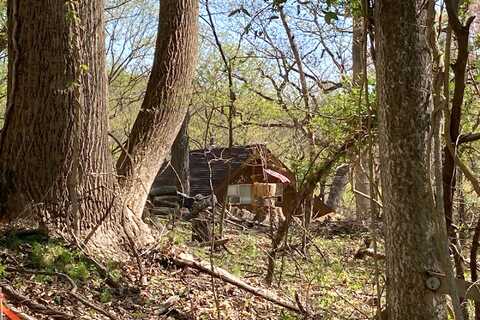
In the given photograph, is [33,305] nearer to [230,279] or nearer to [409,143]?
[230,279]

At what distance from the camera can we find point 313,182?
646cm

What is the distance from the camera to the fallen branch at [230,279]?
554cm

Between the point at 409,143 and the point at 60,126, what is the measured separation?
2.92 meters

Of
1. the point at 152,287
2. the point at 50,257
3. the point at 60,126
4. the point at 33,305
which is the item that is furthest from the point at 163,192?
the point at 33,305

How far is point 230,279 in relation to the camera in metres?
5.66

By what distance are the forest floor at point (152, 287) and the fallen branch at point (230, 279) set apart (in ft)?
0.15

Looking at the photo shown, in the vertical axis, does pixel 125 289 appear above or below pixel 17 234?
below

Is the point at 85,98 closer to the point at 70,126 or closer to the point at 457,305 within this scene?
the point at 70,126

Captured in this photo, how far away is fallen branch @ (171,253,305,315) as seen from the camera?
5.54 meters

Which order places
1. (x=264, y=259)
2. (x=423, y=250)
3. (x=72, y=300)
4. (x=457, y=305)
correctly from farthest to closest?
(x=264, y=259) → (x=72, y=300) → (x=423, y=250) → (x=457, y=305)

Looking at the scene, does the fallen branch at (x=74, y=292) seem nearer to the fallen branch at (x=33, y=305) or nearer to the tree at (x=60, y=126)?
the fallen branch at (x=33, y=305)

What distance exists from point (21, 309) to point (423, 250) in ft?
8.00

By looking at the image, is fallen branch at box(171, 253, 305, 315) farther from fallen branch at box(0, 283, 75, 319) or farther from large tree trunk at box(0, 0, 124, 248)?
fallen branch at box(0, 283, 75, 319)

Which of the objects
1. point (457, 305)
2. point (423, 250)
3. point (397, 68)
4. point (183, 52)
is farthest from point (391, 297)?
point (183, 52)
